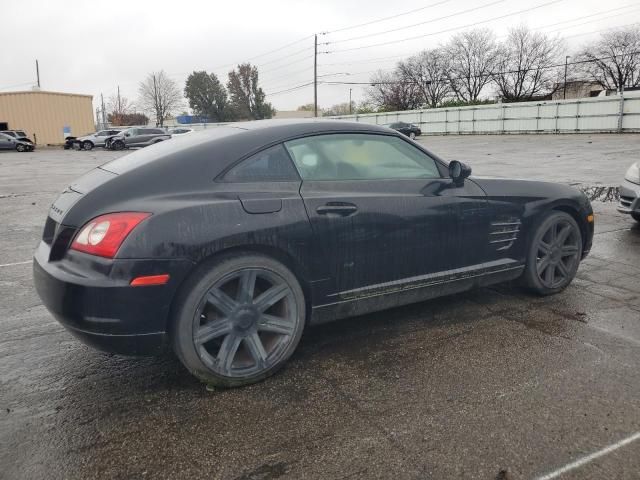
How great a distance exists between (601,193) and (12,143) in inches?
1510

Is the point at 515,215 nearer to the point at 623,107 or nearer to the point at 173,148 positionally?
the point at 173,148

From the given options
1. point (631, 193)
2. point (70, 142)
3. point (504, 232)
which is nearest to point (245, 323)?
point (504, 232)

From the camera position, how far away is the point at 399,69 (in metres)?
75.2

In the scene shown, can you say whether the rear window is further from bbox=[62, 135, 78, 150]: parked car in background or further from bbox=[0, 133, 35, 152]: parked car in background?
bbox=[62, 135, 78, 150]: parked car in background

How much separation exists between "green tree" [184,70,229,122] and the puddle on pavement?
254 ft

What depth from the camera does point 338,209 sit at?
318 centimetres

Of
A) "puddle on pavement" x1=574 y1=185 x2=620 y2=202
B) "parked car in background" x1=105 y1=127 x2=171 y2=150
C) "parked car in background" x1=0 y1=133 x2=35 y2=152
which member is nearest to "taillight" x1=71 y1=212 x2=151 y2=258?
"puddle on pavement" x1=574 y1=185 x2=620 y2=202

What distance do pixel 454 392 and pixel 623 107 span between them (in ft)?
118

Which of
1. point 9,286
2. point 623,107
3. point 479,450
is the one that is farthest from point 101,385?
point 623,107

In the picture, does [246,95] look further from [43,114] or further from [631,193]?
[631,193]

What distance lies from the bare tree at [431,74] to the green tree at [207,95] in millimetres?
28989

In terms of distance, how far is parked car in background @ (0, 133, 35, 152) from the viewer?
3681cm

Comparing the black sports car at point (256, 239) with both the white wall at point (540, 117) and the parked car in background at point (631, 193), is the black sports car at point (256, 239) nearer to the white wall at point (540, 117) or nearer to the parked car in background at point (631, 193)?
the parked car in background at point (631, 193)

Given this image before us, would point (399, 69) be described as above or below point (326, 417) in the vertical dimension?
above
